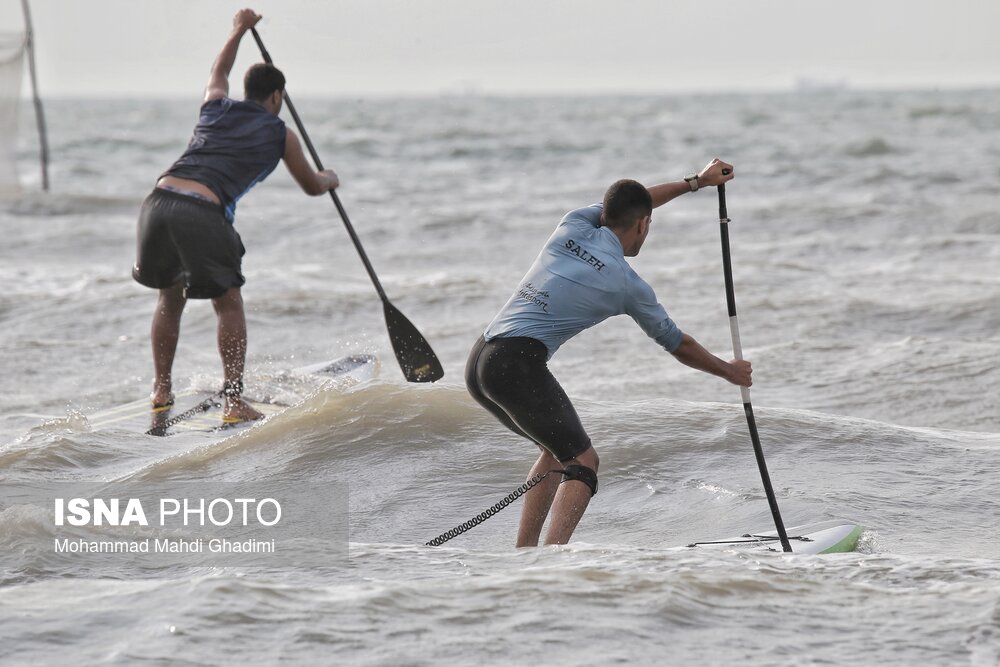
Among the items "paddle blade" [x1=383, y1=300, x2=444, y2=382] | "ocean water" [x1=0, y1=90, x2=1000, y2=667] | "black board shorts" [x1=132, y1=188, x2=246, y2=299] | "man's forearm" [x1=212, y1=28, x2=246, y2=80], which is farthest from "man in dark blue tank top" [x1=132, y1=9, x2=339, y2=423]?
"paddle blade" [x1=383, y1=300, x2=444, y2=382]

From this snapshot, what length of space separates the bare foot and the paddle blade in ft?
3.42

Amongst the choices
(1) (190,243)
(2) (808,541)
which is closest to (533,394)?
(2) (808,541)

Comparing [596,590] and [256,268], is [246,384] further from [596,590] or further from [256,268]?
[256,268]

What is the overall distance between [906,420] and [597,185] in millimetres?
18760

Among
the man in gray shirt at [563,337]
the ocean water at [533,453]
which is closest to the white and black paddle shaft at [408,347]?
the ocean water at [533,453]

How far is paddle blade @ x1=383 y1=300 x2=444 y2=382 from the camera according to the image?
25.2 ft

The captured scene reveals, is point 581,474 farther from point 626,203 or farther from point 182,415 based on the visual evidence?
point 182,415

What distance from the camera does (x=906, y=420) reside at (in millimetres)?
7871

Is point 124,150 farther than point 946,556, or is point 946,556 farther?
point 124,150

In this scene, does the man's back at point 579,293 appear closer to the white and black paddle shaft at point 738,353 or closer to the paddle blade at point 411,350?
the white and black paddle shaft at point 738,353

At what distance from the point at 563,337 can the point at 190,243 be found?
265 centimetres

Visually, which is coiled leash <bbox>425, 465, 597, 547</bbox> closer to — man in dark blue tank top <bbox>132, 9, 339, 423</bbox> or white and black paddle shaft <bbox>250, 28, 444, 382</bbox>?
man in dark blue tank top <bbox>132, 9, 339, 423</bbox>

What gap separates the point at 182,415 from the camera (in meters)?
7.33

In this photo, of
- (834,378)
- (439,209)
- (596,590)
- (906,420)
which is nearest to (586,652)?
(596,590)
